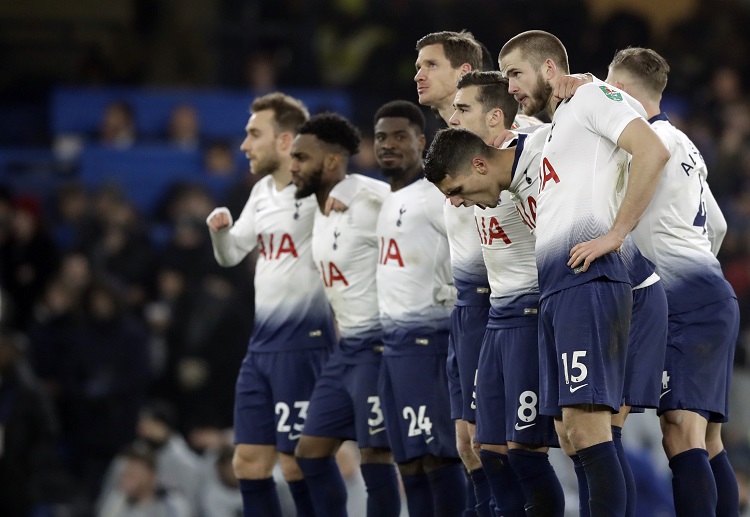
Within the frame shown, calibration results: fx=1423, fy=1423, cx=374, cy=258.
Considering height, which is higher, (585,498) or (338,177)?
(338,177)

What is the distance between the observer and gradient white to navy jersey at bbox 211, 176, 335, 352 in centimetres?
905

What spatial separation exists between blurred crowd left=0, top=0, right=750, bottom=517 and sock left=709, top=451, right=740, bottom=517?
5466mm

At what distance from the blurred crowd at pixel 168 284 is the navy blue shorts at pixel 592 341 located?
A: 20.7 feet

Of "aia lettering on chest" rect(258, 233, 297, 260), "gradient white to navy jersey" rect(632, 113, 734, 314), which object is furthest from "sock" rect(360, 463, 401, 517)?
"gradient white to navy jersey" rect(632, 113, 734, 314)

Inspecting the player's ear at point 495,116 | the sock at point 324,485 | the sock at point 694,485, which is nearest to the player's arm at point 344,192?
the player's ear at point 495,116

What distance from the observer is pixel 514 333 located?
7.29m

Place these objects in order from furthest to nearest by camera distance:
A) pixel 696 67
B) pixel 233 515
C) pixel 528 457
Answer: pixel 696 67 < pixel 233 515 < pixel 528 457

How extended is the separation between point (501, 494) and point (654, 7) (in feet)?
48.2

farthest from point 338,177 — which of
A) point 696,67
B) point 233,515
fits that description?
point 696,67

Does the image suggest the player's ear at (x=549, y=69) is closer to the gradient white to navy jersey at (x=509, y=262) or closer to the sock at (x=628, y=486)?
the gradient white to navy jersey at (x=509, y=262)

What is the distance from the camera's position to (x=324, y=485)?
28.5 feet

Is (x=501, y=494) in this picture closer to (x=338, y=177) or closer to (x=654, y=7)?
(x=338, y=177)

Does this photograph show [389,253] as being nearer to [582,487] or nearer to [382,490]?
[382,490]

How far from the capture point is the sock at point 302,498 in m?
9.02
